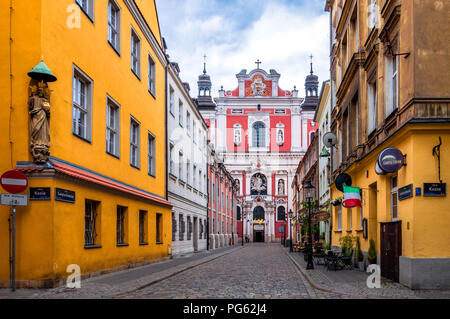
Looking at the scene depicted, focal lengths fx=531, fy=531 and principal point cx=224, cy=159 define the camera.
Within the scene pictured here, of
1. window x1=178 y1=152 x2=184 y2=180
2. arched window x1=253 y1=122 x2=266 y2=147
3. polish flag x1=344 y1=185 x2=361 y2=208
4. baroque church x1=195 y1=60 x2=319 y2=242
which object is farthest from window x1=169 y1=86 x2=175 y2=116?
arched window x1=253 y1=122 x2=266 y2=147

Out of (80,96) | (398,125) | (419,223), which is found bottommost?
(419,223)

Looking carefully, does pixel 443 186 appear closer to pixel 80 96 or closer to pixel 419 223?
pixel 419 223

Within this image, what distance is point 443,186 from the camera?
1169 centimetres

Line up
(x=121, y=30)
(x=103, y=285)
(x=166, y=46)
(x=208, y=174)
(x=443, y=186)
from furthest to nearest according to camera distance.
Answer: (x=208, y=174)
(x=166, y=46)
(x=121, y=30)
(x=103, y=285)
(x=443, y=186)

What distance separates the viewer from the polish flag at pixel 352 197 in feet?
57.5

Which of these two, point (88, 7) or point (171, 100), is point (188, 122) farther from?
point (88, 7)

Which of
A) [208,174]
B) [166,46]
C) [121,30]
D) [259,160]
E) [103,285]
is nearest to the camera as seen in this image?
[103,285]

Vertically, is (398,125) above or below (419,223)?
above

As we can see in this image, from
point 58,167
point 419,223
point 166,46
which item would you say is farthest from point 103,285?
point 166,46

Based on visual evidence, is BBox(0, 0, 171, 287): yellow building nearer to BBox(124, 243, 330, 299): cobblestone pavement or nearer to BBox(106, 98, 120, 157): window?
BBox(106, 98, 120, 157): window

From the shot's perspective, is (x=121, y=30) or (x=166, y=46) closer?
(x=121, y=30)

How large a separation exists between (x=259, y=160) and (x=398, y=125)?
6602 cm

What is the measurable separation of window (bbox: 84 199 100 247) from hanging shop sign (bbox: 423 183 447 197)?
8.77 m

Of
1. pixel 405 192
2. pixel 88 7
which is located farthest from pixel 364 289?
pixel 88 7
